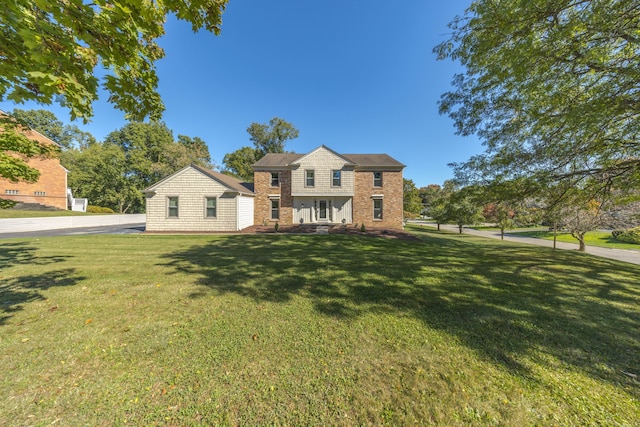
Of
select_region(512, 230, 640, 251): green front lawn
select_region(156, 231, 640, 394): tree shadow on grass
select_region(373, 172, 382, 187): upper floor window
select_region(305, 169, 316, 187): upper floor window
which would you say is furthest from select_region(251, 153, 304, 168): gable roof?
select_region(512, 230, 640, 251): green front lawn

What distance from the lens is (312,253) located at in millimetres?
8680

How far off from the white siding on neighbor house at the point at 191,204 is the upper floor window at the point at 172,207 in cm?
19

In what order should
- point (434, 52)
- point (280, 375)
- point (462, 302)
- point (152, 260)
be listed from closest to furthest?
point (280, 375)
point (462, 302)
point (434, 52)
point (152, 260)

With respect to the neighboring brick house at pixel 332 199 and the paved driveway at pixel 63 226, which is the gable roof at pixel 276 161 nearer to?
the neighboring brick house at pixel 332 199

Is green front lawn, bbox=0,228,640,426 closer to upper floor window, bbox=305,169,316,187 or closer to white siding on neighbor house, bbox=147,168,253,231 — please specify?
white siding on neighbor house, bbox=147,168,253,231

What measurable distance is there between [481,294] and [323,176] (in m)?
14.7

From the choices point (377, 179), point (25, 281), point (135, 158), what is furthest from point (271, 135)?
point (25, 281)

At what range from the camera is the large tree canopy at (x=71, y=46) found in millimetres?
2207

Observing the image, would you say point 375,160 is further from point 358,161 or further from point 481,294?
point 481,294

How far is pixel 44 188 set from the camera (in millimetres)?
25328

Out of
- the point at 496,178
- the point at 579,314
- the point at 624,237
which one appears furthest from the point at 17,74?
the point at 624,237

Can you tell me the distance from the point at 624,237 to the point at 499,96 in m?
24.2

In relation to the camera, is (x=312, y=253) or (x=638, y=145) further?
(x=312, y=253)

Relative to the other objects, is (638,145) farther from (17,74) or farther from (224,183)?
(224,183)
